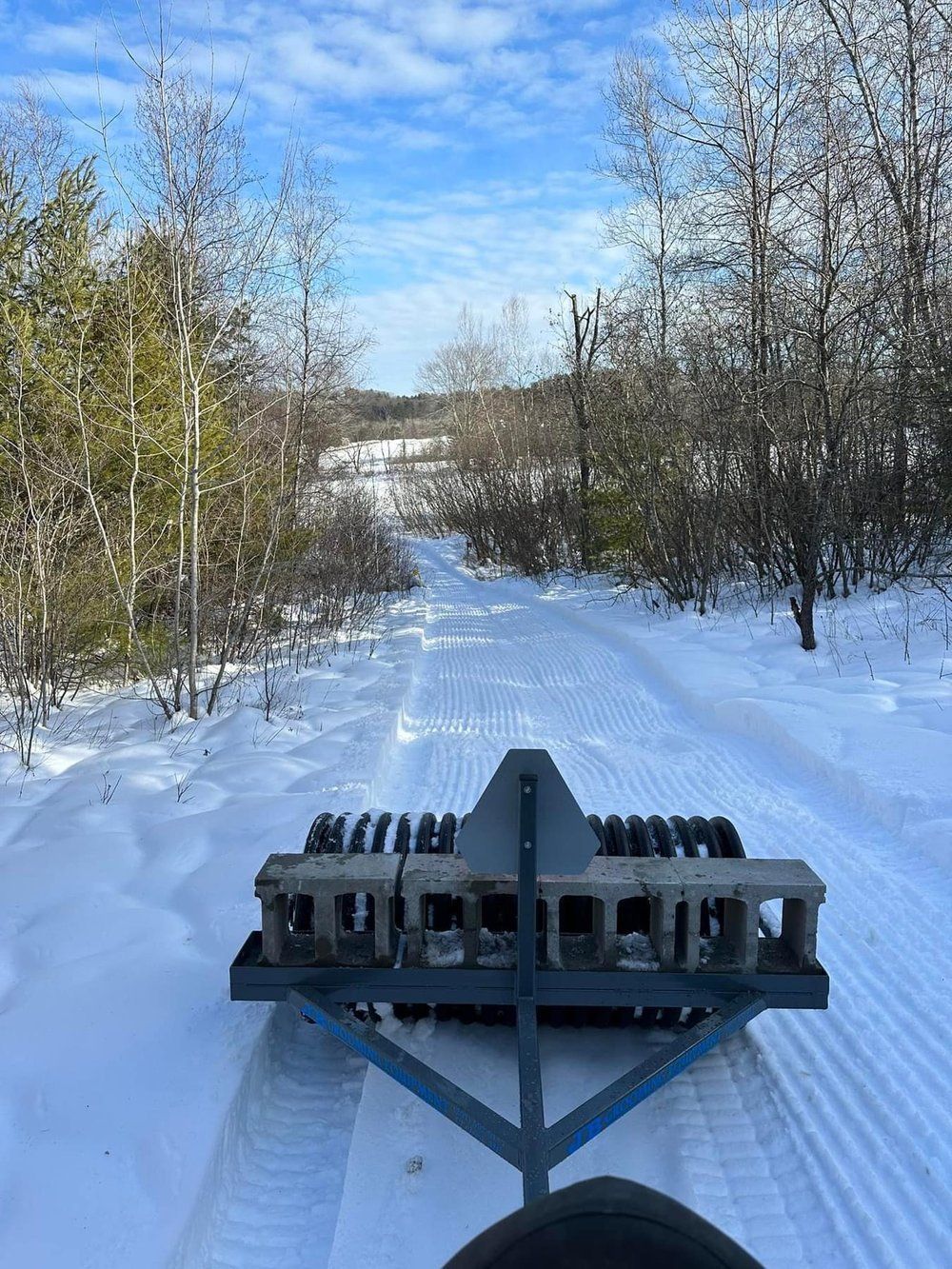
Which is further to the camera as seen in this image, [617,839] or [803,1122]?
[617,839]

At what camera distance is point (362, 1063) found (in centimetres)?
314

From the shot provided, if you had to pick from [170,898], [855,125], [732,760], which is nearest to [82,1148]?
[170,898]

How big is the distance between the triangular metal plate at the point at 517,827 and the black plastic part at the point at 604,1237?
59.7 inches

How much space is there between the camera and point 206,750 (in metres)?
7.21

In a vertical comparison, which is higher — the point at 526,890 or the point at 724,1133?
the point at 526,890

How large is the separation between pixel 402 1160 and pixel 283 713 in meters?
6.23

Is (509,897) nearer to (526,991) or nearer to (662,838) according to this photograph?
(526,991)

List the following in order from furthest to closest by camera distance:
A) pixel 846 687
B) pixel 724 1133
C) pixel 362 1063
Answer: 1. pixel 846 687
2. pixel 362 1063
3. pixel 724 1133

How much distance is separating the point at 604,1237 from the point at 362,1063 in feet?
7.00

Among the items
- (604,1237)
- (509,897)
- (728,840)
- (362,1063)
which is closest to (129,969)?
(362,1063)

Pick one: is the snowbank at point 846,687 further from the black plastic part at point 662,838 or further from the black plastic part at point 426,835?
the black plastic part at point 426,835

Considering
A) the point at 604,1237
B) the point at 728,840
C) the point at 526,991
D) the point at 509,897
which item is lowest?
the point at 526,991

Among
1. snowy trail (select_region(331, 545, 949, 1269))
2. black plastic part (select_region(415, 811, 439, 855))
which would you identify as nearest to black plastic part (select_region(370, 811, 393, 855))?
black plastic part (select_region(415, 811, 439, 855))

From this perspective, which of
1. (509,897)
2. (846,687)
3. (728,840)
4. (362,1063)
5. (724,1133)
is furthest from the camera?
(846,687)
